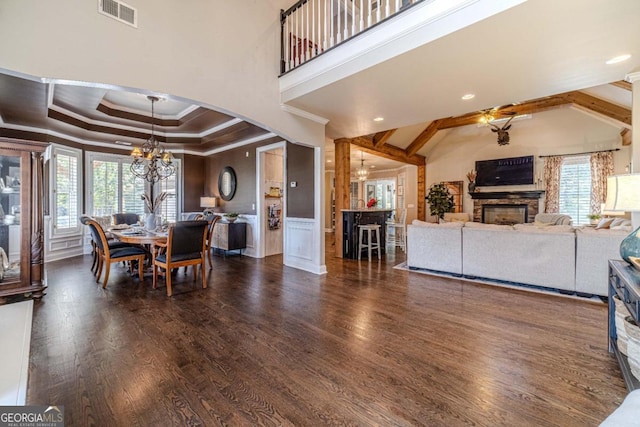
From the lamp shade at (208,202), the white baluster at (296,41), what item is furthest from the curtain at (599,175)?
the lamp shade at (208,202)

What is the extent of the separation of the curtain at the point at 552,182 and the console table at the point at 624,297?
703 centimetres

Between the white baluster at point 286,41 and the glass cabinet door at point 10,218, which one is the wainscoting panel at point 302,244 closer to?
the white baluster at point 286,41

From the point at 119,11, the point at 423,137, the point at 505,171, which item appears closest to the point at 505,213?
the point at 505,171

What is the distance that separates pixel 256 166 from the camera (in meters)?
6.22

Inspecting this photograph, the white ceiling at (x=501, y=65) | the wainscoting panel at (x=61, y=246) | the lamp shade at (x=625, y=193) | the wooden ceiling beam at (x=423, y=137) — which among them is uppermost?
the wooden ceiling beam at (x=423, y=137)

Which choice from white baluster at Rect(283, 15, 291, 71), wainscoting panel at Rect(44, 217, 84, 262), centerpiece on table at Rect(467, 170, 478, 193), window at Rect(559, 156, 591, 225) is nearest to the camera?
white baluster at Rect(283, 15, 291, 71)

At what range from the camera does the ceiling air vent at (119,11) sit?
2504 millimetres

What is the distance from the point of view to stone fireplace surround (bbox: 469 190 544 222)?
312 inches

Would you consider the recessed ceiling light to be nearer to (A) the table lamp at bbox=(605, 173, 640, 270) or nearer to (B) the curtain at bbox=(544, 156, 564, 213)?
(A) the table lamp at bbox=(605, 173, 640, 270)

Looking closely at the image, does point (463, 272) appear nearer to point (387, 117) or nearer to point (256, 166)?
point (387, 117)

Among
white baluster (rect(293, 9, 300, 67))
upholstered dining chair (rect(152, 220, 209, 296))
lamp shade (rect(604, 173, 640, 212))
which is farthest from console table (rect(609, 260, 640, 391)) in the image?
upholstered dining chair (rect(152, 220, 209, 296))

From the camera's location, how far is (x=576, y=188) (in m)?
7.46

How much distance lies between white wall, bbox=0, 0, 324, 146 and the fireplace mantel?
7.04 metres

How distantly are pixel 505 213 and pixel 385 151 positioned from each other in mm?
4251
